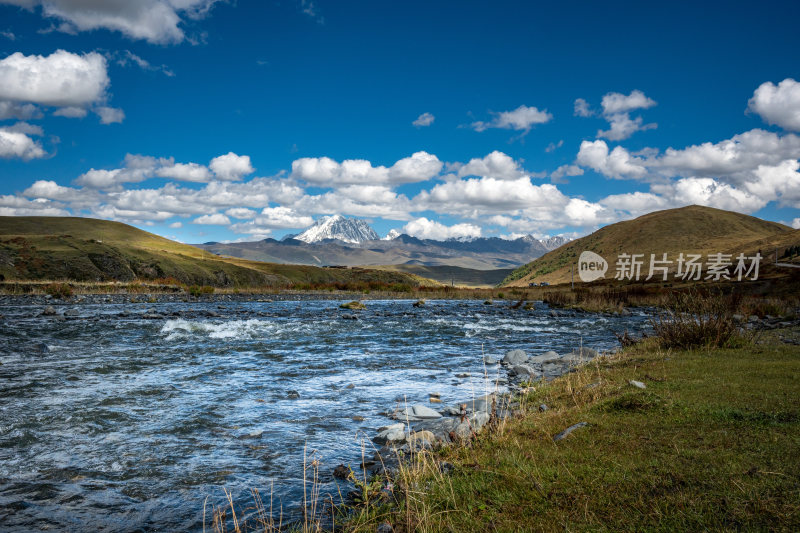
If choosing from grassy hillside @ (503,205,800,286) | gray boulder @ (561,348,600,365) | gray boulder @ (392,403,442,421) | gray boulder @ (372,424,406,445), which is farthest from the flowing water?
grassy hillside @ (503,205,800,286)

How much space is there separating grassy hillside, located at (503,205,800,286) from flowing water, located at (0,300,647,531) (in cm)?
11901

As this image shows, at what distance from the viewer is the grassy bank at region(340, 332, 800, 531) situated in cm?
388

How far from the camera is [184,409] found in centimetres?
970

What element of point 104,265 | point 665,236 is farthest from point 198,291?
point 665,236

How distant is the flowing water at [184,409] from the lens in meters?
5.82

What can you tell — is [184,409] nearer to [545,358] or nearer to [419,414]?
[419,414]

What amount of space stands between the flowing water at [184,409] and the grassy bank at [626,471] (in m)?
2.06

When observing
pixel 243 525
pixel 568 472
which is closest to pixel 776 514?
pixel 568 472

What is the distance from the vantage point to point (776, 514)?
3639mm

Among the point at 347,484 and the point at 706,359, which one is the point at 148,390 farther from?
the point at 706,359

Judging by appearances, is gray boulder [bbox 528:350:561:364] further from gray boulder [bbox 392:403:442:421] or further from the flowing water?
gray boulder [bbox 392:403:442:421]

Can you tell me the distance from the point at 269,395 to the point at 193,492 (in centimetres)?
A: 524

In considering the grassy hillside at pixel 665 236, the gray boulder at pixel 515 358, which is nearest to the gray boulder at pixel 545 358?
the gray boulder at pixel 515 358

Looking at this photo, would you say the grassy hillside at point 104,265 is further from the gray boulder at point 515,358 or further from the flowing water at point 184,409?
the gray boulder at point 515,358
